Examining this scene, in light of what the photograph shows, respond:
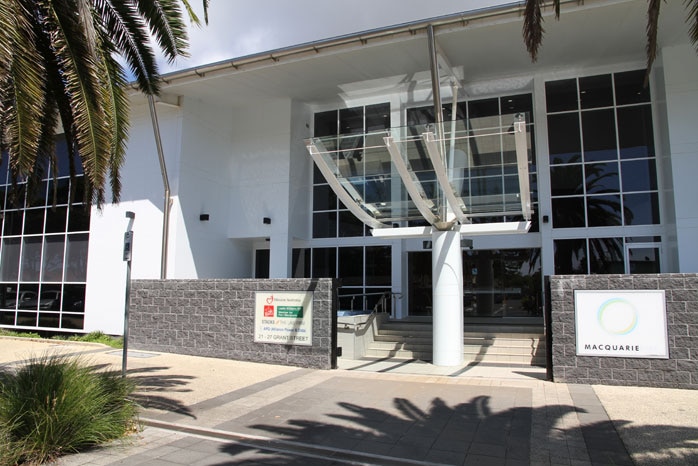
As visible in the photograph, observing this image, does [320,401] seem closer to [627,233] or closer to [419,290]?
[419,290]

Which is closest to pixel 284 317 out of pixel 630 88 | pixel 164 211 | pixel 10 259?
pixel 164 211

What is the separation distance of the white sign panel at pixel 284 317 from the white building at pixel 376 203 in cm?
382

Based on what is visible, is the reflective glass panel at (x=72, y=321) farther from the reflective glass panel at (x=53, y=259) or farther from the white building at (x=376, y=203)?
the reflective glass panel at (x=53, y=259)

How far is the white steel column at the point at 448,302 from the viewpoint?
12.3 meters

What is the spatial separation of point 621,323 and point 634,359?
0.68 metres

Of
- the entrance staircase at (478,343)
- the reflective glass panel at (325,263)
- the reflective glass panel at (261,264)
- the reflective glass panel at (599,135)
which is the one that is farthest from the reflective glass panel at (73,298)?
the reflective glass panel at (599,135)

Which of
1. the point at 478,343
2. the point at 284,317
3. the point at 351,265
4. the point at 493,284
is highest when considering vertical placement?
the point at 351,265

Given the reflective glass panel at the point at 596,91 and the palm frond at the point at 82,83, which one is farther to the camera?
the reflective glass panel at the point at 596,91

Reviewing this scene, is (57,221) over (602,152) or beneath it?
beneath

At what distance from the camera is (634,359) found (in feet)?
30.5

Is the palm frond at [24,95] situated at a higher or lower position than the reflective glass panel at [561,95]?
lower

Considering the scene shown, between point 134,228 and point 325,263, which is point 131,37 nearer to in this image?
point 134,228

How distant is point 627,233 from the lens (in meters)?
17.0

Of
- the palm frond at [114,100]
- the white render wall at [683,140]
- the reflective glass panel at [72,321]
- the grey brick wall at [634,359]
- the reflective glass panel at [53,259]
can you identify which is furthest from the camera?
the reflective glass panel at [53,259]
